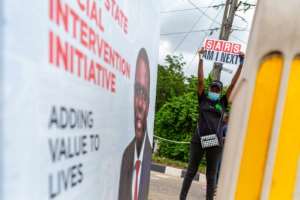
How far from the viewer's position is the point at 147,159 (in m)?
2.15

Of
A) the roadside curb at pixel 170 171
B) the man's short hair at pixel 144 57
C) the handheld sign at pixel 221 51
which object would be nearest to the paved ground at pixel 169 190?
the roadside curb at pixel 170 171

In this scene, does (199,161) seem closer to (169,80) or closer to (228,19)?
(228,19)

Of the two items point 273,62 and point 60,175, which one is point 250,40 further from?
point 60,175

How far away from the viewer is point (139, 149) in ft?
6.19

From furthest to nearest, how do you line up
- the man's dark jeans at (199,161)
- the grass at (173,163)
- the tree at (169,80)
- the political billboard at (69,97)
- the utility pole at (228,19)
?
1. the tree at (169,80)
2. the utility pole at (228,19)
3. the grass at (173,163)
4. the man's dark jeans at (199,161)
5. the political billboard at (69,97)

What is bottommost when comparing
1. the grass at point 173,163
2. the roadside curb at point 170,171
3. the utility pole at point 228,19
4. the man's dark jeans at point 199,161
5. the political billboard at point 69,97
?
the grass at point 173,163

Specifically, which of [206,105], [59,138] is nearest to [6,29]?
[59,138]

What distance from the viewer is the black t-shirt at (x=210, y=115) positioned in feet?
12.7

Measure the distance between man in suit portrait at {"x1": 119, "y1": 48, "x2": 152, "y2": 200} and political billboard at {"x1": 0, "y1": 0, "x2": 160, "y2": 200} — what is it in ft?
0.04

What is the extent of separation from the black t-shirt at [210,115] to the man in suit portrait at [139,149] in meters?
1.79

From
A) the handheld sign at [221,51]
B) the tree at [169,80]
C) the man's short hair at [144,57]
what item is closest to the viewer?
the man's short hair at [144,57]

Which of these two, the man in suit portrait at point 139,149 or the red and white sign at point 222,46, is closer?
the man in suit portrait at point 139,149

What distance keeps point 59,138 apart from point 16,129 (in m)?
0.18

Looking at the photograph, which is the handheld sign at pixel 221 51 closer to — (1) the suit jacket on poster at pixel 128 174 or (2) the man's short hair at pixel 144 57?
(2) the man's short hair at pixel 144 57
